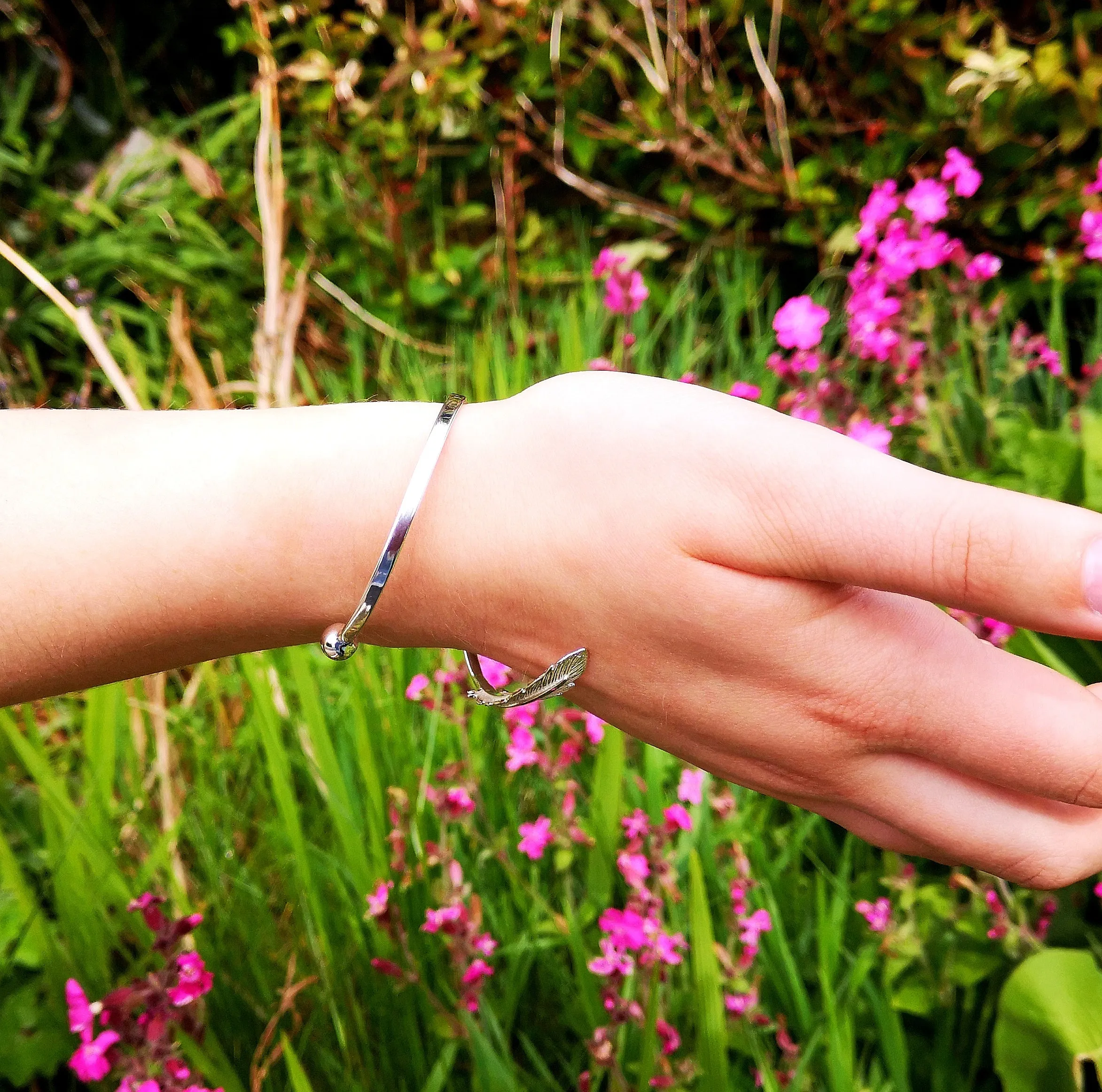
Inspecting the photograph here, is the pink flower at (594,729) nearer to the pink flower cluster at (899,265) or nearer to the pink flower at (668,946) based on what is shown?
the pink flower at (668,946)

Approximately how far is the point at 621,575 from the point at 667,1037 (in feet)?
1.55

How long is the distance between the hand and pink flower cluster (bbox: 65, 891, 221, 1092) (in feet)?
1.19

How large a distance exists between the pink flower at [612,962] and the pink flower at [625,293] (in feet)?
4.43

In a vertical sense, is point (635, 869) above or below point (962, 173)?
below

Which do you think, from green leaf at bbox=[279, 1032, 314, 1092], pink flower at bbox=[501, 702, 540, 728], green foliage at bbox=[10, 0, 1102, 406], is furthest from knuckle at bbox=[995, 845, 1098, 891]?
green foliage at bbox=[10, 0, 1102, 406]

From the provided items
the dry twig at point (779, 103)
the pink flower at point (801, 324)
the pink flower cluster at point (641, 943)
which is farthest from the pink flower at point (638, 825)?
the dry twig at point (779, 103)

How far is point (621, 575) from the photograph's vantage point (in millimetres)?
806

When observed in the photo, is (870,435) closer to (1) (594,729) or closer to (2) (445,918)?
(1) (594,729)

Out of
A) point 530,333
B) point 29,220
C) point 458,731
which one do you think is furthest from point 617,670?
point 29,220

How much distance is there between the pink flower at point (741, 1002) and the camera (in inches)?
36.1

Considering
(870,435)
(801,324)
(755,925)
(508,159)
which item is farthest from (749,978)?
(508,159)

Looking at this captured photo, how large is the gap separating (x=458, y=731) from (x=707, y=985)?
539 millimetres

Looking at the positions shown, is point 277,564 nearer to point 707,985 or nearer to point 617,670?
point 617,670

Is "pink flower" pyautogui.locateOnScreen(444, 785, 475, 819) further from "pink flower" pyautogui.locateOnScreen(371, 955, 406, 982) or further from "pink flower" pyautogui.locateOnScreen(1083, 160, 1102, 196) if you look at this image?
"pink flower" pyautogui.locateOnScreen(1083, 160, 1102, 196)
